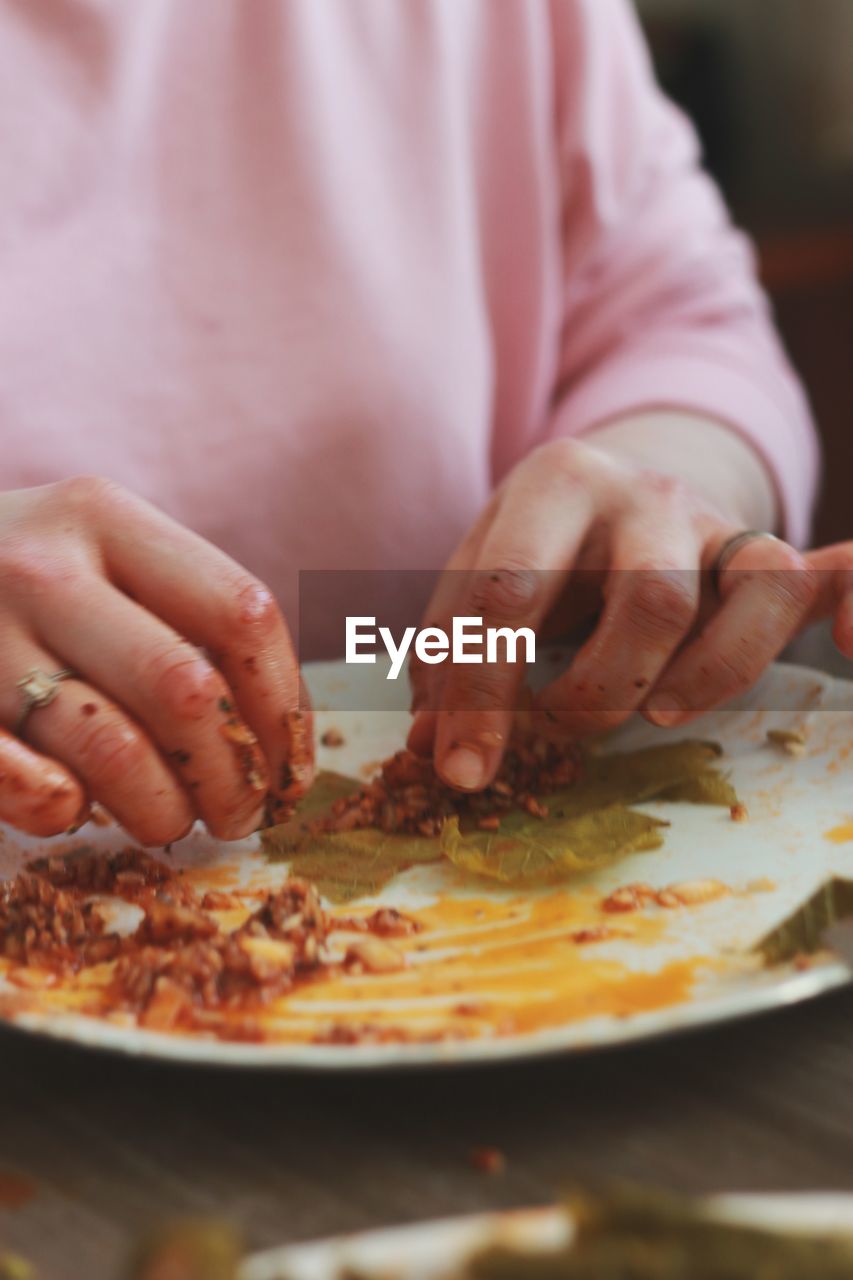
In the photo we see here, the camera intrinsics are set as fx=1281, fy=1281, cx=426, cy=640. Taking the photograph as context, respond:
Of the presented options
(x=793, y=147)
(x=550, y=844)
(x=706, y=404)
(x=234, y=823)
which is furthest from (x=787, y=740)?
(x=793, y=147)

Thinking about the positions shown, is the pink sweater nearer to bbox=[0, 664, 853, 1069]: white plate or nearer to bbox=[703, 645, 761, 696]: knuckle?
bbox=[0, 664, 853, 1069]: white plate

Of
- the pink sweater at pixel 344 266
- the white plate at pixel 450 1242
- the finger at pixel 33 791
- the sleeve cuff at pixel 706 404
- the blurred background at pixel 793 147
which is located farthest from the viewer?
the blurred background at pixel 793 147

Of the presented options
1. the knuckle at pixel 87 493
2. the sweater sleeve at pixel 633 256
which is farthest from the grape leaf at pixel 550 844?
the sweater sleeve at pixel 633 256

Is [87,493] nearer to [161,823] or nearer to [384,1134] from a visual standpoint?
[161,823]

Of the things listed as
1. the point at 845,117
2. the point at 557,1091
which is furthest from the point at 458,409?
the point at 845,117

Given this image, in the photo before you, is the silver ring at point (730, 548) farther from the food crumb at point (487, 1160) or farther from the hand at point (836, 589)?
the food crumb at point (487, 1160)

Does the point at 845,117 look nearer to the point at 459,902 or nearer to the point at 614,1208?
the point at 459,902
